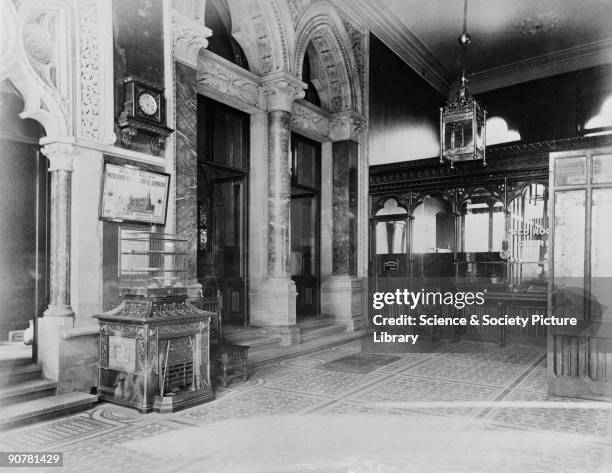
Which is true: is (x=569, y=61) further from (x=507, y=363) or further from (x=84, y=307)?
(x=84, y=307)

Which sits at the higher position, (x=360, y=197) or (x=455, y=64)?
(x=455, y=64)

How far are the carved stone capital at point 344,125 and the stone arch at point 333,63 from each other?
0.39ft

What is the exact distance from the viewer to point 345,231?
28.2 feet

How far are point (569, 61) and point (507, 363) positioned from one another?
324 inches

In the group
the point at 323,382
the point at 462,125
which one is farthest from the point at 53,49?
the point at 462,125

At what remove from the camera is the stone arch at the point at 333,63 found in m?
8.11

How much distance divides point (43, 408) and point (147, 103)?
2739mm

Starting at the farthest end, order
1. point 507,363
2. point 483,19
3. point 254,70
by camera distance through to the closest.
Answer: point 483,19, point 254,70, point 507,363

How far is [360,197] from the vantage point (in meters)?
9.00

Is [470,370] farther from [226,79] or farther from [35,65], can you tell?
[35,65]

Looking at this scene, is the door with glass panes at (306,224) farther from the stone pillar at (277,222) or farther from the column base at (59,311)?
the column base at (59,311)

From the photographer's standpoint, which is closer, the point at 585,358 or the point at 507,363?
the point at 585,358

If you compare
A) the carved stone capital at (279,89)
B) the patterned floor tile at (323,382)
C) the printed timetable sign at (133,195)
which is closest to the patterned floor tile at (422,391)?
the patterned floor tile at (323,382)

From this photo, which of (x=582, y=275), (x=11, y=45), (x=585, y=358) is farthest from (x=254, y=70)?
(x=585, y=358)
